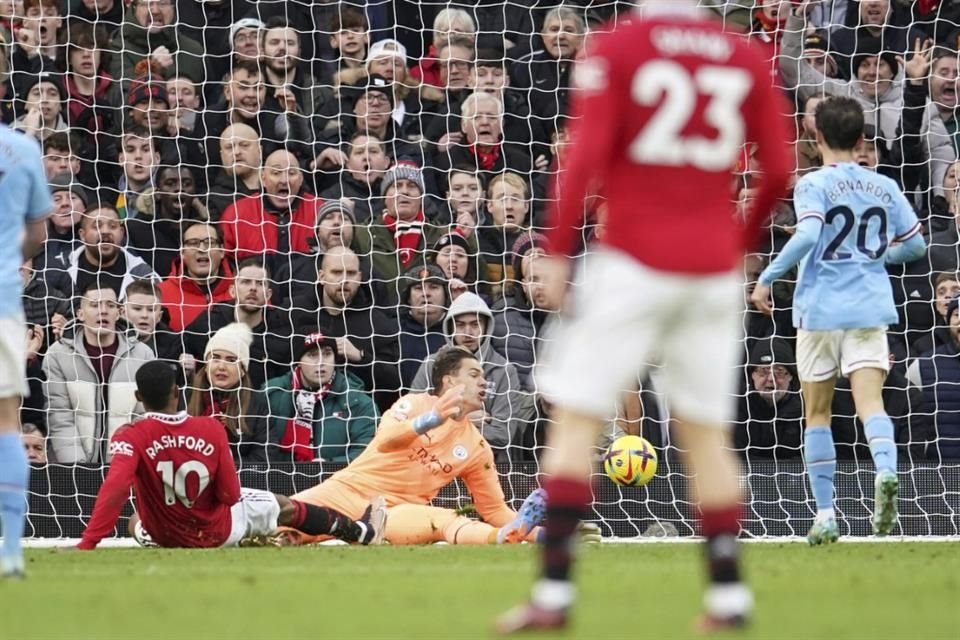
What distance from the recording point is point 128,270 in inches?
452

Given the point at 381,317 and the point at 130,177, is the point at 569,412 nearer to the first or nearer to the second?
the point at 381,317

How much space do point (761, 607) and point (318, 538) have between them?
4979 mm

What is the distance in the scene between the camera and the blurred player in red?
4.52 meters

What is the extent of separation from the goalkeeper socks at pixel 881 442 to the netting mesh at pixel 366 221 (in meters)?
2.35

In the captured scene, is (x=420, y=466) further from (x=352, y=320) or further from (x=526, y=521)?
(x=352, y=320)

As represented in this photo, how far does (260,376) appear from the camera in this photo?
11.3 meters

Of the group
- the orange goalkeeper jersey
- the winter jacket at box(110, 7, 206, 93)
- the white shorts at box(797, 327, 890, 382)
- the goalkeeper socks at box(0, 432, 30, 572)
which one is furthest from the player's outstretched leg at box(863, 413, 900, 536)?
the winter jacket at box(110, 7, 206, 93)

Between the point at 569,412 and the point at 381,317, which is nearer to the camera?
the point at 569,412

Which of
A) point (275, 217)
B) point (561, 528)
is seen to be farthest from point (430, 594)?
point (275, 217)

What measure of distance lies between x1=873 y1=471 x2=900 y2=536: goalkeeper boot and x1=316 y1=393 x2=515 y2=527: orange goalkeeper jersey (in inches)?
103

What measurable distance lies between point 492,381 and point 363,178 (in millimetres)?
1835

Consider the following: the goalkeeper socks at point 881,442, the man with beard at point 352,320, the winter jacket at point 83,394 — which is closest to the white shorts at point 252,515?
the winter jacket at point 83,394

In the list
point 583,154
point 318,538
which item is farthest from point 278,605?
point 318,538

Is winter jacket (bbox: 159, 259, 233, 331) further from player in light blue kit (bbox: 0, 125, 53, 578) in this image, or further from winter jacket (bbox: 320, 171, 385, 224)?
Answer: player in light blue kit (bbox: 0, 125, 53, 578)
